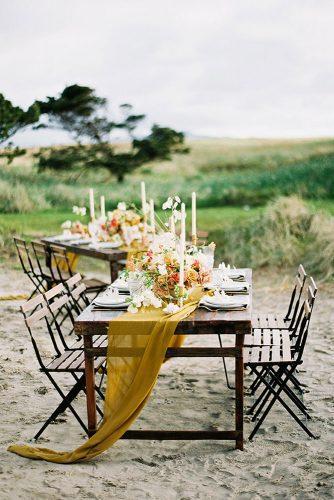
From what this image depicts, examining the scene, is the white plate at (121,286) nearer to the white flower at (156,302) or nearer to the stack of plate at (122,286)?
the stack of plate at (122,286)

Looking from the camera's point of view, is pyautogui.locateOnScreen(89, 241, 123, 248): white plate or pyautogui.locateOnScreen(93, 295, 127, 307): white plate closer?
pyautogui.locateOnScreen(93, 295, 127, 307): white plate

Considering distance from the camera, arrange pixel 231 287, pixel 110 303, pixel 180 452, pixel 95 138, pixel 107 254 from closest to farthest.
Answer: pixel 180 452 → pixel 110 303 → pixel 231 287 → pixel 107 254 → pixel 95 138

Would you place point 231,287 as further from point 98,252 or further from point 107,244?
point 107,244

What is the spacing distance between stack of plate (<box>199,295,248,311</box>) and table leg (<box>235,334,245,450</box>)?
0.32 meters

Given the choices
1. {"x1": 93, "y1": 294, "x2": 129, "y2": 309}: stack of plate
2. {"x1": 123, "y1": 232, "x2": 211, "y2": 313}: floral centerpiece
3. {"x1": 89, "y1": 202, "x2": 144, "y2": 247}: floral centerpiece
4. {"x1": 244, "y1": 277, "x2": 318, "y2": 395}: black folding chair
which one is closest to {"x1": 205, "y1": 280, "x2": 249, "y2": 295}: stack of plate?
{"x1": 123, "y1": 232, "x2": 211, "y2": 313}: floral centerpiece

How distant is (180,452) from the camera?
4.93 m

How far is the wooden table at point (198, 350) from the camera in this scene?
476 cm

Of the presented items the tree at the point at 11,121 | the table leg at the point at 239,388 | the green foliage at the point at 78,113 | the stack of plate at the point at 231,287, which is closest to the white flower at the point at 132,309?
the table leg at the point at 239,388

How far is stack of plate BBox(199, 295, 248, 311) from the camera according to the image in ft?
16.6

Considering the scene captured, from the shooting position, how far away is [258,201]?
15469 millimetres

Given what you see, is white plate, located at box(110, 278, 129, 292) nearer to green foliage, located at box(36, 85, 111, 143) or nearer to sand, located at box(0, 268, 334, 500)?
sand, located at box(0, 268, 334, 500)

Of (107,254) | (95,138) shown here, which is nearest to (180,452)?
(107,254)

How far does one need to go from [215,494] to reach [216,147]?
1427 centimetres

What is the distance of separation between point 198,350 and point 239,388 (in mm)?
338
